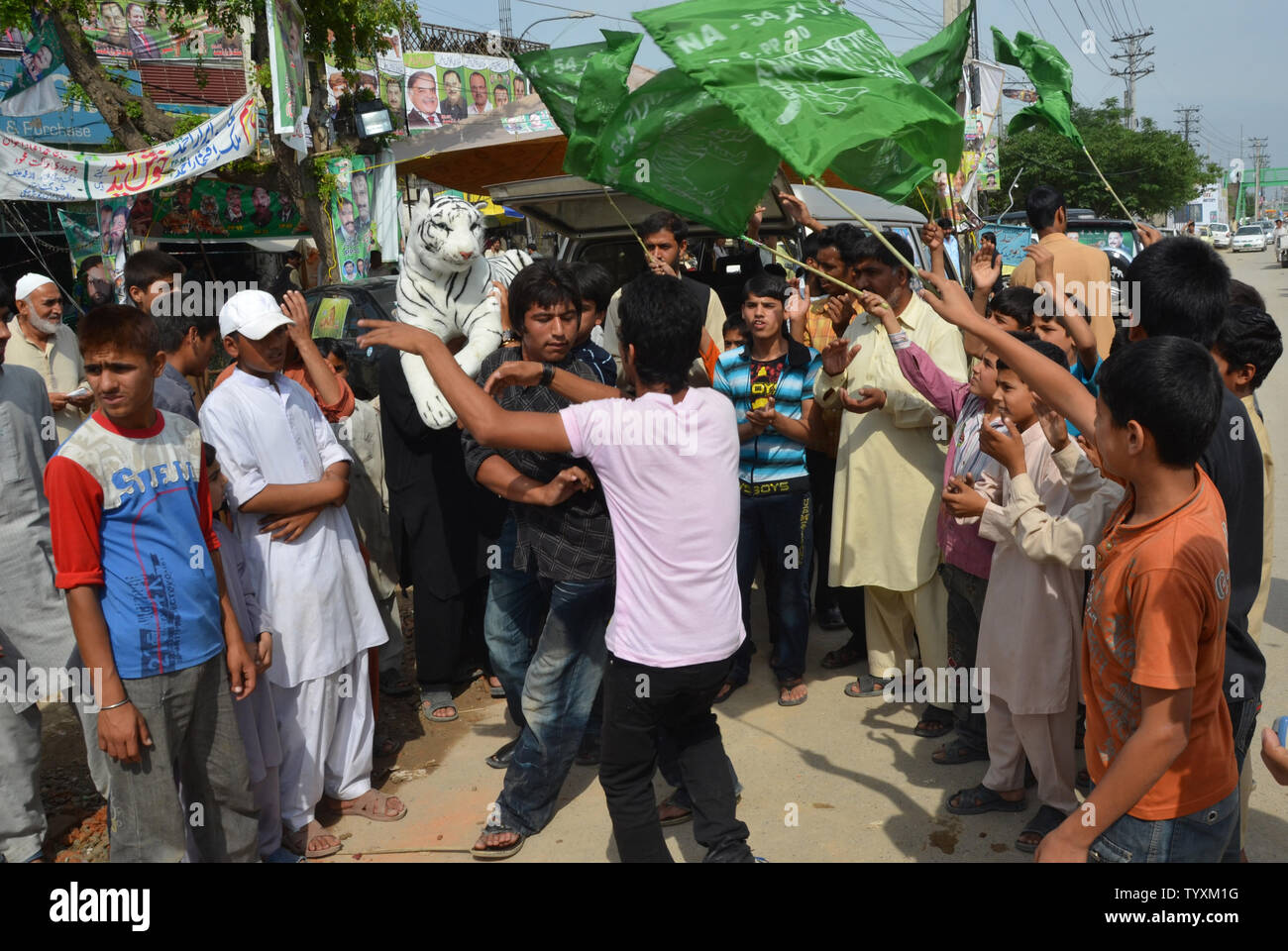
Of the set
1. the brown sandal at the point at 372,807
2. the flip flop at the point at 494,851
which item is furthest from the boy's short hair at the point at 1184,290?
the brown sandal at the point at 372,807

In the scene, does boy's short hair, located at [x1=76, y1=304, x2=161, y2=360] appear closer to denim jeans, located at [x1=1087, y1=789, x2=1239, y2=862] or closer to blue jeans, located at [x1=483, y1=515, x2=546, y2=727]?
blue jeans, located at [x1=483, y1=515, x2=546, y2=727]

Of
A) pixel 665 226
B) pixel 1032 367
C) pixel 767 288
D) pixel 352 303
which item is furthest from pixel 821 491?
pixel 352 303

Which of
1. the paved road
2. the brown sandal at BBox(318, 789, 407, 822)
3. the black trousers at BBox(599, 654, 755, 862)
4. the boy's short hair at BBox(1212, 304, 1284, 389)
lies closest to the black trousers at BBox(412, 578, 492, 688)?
the paved road

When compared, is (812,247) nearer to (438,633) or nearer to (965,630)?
(965,630)

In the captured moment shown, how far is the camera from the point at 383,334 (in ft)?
8.66

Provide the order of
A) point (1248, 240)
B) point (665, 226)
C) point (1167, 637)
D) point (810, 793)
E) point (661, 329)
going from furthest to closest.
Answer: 1. point (1248, 240)
2. point (665, 226)
3. point (810, 793)
4. point (661, 329)
5. point (1167, 637)

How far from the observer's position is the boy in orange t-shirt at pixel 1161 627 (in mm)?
1914

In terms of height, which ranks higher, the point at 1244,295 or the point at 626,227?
the point at 626,227

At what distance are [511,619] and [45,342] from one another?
3106 mm

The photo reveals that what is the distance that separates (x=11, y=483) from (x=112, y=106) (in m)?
9.31

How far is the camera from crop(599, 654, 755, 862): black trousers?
273 centimetres

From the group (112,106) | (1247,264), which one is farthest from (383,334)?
(1247,264)

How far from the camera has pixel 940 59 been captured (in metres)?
4.05

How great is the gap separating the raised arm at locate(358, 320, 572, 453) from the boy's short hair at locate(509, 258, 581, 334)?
2.47 ft
